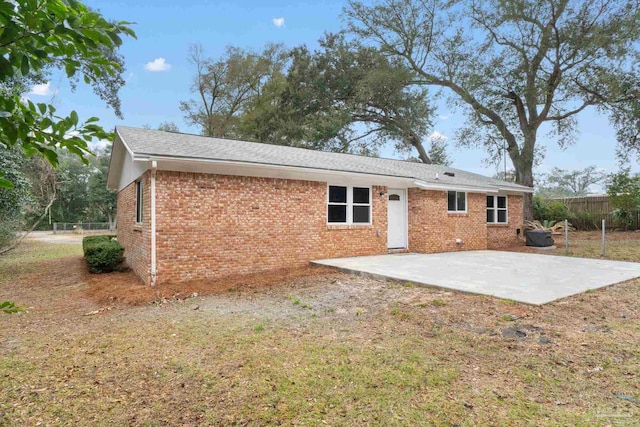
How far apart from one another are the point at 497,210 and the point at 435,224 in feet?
14.4

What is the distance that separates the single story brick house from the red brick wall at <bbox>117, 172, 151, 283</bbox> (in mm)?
30

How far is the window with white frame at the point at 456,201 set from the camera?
1291cm

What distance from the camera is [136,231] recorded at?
371 inches

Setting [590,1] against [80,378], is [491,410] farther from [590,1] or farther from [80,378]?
[590,1]

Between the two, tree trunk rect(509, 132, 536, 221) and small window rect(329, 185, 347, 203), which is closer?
small window rect(329, 185, 347, 203)

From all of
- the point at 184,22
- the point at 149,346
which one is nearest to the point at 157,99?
the point at 184,22

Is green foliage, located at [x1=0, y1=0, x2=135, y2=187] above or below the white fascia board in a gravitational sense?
below

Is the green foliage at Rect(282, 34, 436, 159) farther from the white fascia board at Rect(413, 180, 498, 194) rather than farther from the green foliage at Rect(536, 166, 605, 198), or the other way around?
the green foliage at Rect(536, 166, 605, 198)

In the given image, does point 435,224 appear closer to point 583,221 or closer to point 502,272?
point 502,272

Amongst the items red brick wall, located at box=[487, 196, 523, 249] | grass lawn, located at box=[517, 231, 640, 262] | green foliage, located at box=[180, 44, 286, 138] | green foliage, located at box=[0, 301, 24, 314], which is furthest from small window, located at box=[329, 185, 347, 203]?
green foliage, located at box=[180, 44, 286, 138]

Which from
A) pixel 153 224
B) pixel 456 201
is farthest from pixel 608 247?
pixel 153 224

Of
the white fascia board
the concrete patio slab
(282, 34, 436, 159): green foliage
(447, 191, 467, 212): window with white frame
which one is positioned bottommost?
the concrete patio slab

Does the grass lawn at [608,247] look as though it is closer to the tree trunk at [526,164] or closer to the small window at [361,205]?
the tree trunk at [526,164]

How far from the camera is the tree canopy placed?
17297 millimetres
